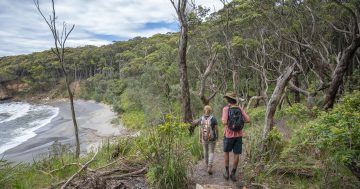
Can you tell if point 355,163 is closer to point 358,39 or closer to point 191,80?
point 358,39

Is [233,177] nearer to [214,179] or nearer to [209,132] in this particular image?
[214,179]

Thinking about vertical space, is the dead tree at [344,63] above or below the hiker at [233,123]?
above

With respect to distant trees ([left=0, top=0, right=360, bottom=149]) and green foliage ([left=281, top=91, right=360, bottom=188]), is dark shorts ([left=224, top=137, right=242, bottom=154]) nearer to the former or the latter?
green foliage ([left=281, top=91, right=360, bottom=188])

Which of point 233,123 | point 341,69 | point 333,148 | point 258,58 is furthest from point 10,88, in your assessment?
point 333,148

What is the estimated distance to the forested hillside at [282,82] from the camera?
513 centimetres

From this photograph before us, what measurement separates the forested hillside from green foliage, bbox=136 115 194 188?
901 millimetres

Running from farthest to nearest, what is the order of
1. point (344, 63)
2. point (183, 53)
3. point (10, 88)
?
1. point (10, 88)
2. point (183, 53)
3. point (344, 63)

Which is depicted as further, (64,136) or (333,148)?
(64,136)

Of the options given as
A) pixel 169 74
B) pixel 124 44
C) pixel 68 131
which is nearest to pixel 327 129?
pixel 169 74

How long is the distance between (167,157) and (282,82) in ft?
10.2

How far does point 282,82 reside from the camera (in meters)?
6.78

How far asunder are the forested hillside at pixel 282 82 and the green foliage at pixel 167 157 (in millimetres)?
901

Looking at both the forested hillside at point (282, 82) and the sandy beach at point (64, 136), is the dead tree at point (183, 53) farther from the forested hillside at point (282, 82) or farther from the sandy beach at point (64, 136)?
the sandy beach at point (64, 136)

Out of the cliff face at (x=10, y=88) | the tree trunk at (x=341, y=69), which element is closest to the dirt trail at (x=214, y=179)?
the tree trunk at (x=341, y=69)
